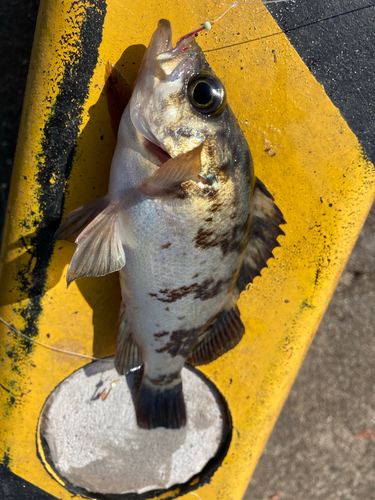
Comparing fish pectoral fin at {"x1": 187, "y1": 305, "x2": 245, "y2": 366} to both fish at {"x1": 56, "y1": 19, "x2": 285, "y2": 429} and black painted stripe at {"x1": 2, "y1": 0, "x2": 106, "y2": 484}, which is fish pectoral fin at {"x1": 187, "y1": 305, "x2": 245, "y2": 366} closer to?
fish at {"x1": 56, "y1": 19, "x2": 285, "y2": 429}

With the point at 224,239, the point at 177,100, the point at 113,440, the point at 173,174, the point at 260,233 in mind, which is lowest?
the point at 113,440

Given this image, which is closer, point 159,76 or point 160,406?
point 159,76

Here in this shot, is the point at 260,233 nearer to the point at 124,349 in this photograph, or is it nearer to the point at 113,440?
the point at 124,349

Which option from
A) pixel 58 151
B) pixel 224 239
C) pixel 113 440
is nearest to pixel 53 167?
pixel 58 151

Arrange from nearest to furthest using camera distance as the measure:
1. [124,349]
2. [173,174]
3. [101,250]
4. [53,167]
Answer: [173,174] < [101,250] < [53,167] < [124,349]

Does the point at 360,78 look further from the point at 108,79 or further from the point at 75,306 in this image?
the point at 75,306


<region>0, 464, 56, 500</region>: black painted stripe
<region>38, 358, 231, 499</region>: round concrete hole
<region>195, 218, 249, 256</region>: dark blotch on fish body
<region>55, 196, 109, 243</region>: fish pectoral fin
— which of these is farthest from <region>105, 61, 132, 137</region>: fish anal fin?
<region>0, 464, 56, 500</region>: black painted stripe
